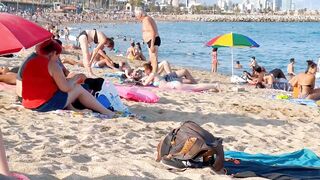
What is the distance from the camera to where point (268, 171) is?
4094 millimetres

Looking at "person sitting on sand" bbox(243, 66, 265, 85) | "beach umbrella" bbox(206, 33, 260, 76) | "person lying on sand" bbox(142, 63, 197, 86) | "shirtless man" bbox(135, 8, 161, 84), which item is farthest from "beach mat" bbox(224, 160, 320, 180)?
"person sitting on sand" bbox(243, 66, 265, 85)

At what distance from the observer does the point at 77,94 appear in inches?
232

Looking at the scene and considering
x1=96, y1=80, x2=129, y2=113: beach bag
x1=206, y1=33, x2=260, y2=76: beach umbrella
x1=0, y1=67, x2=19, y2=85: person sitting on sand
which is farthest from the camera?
x1=206, y1=33, x2=260, y2=76: beach umbrella

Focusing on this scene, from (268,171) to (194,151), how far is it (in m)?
0.60

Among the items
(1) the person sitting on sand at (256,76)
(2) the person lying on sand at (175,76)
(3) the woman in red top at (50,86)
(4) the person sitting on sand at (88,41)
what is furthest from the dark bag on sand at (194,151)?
(1) the person sitting on sand at (256,76)

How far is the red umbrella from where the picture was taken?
418cm

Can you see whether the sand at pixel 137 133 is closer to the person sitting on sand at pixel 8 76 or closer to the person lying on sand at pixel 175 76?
the person sitting on sand at pixel 8 76

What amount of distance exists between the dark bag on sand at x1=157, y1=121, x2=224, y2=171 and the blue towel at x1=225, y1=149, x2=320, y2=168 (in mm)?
574

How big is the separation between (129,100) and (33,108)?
5.98 feet

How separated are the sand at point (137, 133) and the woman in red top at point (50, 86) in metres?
0.13

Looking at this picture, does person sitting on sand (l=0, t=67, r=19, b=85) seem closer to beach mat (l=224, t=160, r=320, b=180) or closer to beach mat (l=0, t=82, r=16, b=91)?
beach mat (l=0, t=82, r=16, b=91)

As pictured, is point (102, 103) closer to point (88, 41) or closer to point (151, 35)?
point (88, 41)

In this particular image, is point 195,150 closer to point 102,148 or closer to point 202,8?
point 102,148

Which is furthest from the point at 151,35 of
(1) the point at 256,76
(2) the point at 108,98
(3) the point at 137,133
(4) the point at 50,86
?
(3) the point at 137,133
